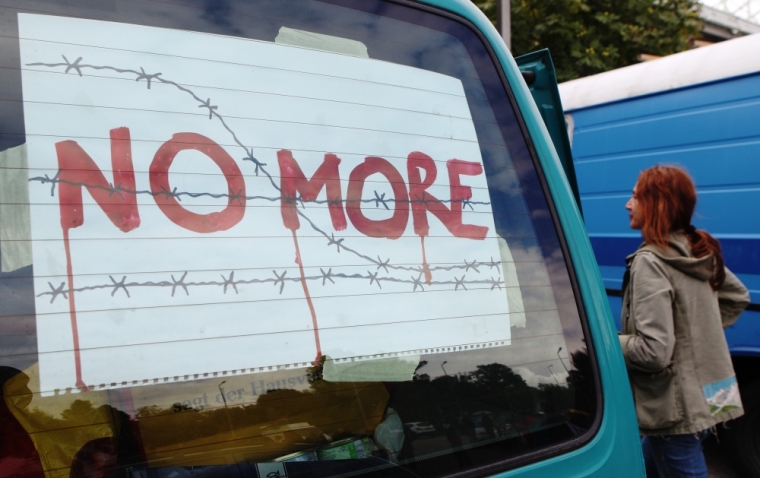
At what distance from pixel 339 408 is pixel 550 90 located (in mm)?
1143

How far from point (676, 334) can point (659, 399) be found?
26cm

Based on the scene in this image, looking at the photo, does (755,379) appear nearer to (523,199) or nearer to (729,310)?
(729,310)

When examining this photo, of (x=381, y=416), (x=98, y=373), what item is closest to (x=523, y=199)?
(x=381, y=416)

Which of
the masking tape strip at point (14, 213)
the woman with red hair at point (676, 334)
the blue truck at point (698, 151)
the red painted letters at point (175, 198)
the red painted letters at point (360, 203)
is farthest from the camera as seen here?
the blue truck at point (698, 151)

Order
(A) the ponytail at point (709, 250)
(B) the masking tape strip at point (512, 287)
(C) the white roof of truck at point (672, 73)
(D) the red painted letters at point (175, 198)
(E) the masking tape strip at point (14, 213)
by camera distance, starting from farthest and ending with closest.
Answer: (C) the white roof of truck at point (672, 73) < (A) the ponytail at point (709, 250) < (B) the masking tape strip at point (512, 287) < (D) the red painted letters at point (175, 198) < (E) the masking tape strip at point (14, 213)

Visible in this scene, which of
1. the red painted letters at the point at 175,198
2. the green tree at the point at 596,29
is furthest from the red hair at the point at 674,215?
the green tree at the point at 596,29

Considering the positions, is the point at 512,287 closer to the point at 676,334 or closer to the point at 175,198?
the point at 175,198

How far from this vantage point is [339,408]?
3.27ft

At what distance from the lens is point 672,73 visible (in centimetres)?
414

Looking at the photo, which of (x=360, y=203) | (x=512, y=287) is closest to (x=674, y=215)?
(x=512, y=287)

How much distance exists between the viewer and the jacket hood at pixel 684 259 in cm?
237

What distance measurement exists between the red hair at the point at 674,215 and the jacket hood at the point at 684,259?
0.03 meters

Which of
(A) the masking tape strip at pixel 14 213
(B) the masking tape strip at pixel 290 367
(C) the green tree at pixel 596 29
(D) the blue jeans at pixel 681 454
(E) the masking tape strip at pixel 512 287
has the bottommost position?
(D) the blue jeans at pixel 681 454

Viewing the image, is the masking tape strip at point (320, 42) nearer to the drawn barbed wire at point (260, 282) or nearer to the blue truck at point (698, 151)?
the drawn barbed wire at point (260, 282)
